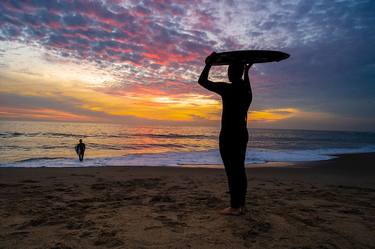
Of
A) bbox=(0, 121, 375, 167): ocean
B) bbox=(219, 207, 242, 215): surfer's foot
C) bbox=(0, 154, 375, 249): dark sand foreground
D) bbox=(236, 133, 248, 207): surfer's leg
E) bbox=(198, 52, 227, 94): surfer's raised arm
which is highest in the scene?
bbox=(198, 52, 227, 94): surfer's raised arm

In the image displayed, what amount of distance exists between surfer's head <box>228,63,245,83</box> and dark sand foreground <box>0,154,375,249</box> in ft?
6.65

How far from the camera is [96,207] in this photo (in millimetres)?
4344

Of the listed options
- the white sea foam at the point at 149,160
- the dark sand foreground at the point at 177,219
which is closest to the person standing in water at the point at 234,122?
the dark sand foreground at the point at 177,219

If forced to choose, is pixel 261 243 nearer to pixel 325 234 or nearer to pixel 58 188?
pixel 325 234

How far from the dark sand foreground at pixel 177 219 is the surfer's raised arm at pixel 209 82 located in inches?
73.4

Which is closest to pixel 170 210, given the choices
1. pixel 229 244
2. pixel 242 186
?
pixel 242 186

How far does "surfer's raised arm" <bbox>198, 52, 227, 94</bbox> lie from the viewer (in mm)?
3607

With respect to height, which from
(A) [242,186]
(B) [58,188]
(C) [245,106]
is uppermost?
(C) [245,106]

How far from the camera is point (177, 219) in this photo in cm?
372

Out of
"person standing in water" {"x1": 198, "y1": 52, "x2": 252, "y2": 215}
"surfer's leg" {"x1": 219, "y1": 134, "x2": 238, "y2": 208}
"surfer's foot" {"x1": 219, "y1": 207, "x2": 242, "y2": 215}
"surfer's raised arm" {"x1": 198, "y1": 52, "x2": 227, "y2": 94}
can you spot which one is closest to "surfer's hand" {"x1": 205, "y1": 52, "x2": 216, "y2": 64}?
"surfer's raised arm" {"x1": 198, "y1": 52, "x2": 227, "y2": 94}

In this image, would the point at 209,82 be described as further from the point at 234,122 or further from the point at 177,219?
the point at 177,219

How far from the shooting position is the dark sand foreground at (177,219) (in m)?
2.93

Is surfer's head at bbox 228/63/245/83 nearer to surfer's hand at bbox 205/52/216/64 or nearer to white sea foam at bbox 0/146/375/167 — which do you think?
surfer's hand at bbox 205/52/216/64

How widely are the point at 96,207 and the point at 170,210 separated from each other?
1.26 m
